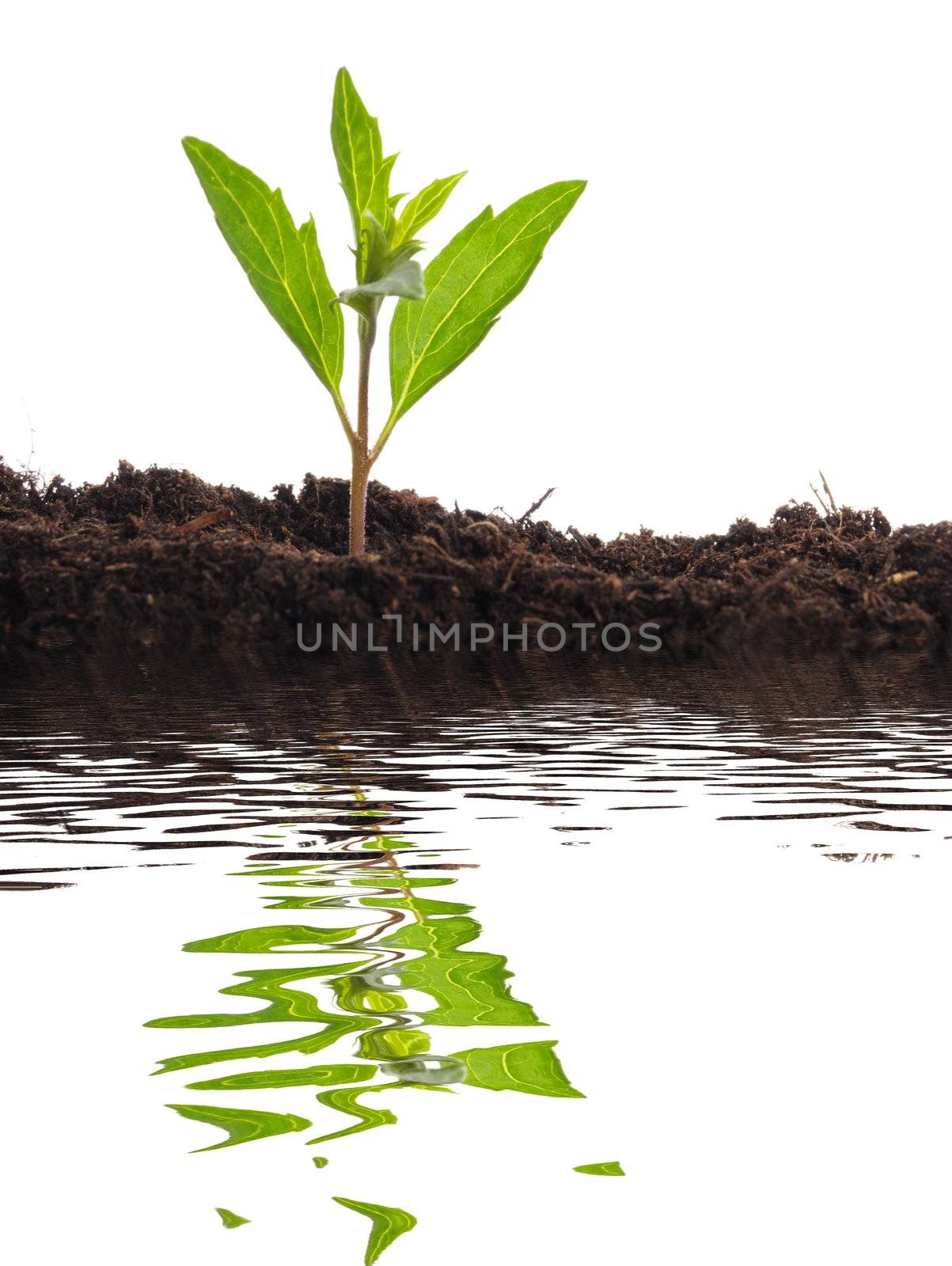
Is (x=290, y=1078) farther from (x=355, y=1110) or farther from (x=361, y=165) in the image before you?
(x=361, y=165)

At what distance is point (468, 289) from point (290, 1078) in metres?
3.66

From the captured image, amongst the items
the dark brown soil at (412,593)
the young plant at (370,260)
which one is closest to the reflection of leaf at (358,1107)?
the dark brown soil at (412,593)

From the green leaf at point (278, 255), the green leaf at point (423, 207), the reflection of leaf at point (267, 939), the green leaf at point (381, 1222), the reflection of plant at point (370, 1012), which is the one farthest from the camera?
the green leaf at point (423, 207)

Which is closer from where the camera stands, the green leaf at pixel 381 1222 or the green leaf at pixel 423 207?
the green leaf at pixel 381 1222

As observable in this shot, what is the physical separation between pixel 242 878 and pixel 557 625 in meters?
2.43

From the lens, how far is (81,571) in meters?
3.46

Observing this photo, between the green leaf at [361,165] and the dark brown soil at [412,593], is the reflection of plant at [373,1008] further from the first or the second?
the green leaf at [361,165]

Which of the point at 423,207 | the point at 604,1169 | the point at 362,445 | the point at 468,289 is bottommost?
the point at 604,1169

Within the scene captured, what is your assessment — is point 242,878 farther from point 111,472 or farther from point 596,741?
point 111,472

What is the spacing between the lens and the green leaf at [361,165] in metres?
3.71

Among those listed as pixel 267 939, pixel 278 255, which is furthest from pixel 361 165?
pixel 267 939

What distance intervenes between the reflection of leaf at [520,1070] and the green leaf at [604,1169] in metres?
0.06

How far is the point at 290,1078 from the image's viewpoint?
58cm

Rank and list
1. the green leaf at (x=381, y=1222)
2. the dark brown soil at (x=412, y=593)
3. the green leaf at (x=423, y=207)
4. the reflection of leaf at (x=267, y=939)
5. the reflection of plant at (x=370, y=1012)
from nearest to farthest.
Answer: the green leaf at (x=381, y=1222) < the reflection of plant at (x=370, y=1012) < the reflection of leaf at (x=267, y=939) < the dark brown soil at (x=412, y=593) < the green leaf at (x=423, y=207)
